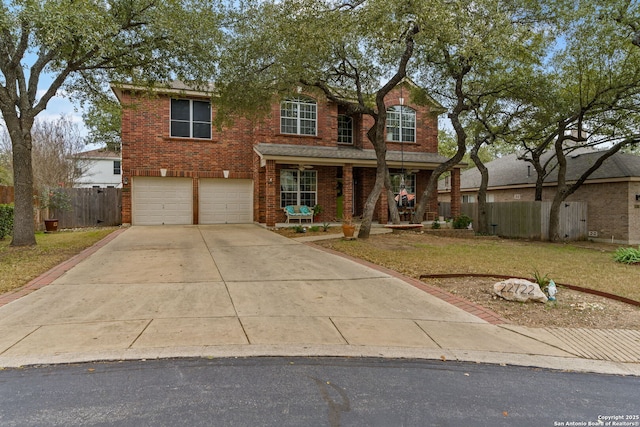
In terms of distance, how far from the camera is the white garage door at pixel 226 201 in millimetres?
17547

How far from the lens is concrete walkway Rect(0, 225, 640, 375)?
12.6ft

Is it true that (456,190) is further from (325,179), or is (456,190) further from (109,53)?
(109,53)

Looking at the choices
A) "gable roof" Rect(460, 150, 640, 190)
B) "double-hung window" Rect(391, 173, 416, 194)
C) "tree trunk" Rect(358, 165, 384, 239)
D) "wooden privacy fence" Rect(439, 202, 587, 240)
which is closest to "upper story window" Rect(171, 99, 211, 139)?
"tree trunk" Rect(358, 165, 384, 239)

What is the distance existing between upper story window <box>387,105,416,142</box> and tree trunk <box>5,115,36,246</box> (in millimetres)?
15125

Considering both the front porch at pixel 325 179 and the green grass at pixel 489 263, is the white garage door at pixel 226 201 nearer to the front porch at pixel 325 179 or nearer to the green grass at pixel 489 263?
the front porch at pixel 325 179

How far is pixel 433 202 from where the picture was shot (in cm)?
→ 2016

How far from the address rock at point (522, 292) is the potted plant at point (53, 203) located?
1653cm

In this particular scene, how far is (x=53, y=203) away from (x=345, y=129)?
1375 centimetres

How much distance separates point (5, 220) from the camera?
12508 millimetres

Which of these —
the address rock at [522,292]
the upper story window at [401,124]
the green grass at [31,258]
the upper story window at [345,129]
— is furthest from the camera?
→ the upper story window at [401,124]

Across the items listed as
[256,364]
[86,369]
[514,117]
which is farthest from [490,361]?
[514,117]

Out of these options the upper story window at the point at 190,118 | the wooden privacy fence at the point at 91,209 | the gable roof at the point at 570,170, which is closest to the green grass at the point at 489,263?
the upper story window at the point at 190,118

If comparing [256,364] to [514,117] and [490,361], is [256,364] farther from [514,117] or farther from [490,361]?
[514,117]

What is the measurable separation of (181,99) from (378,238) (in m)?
11.1
